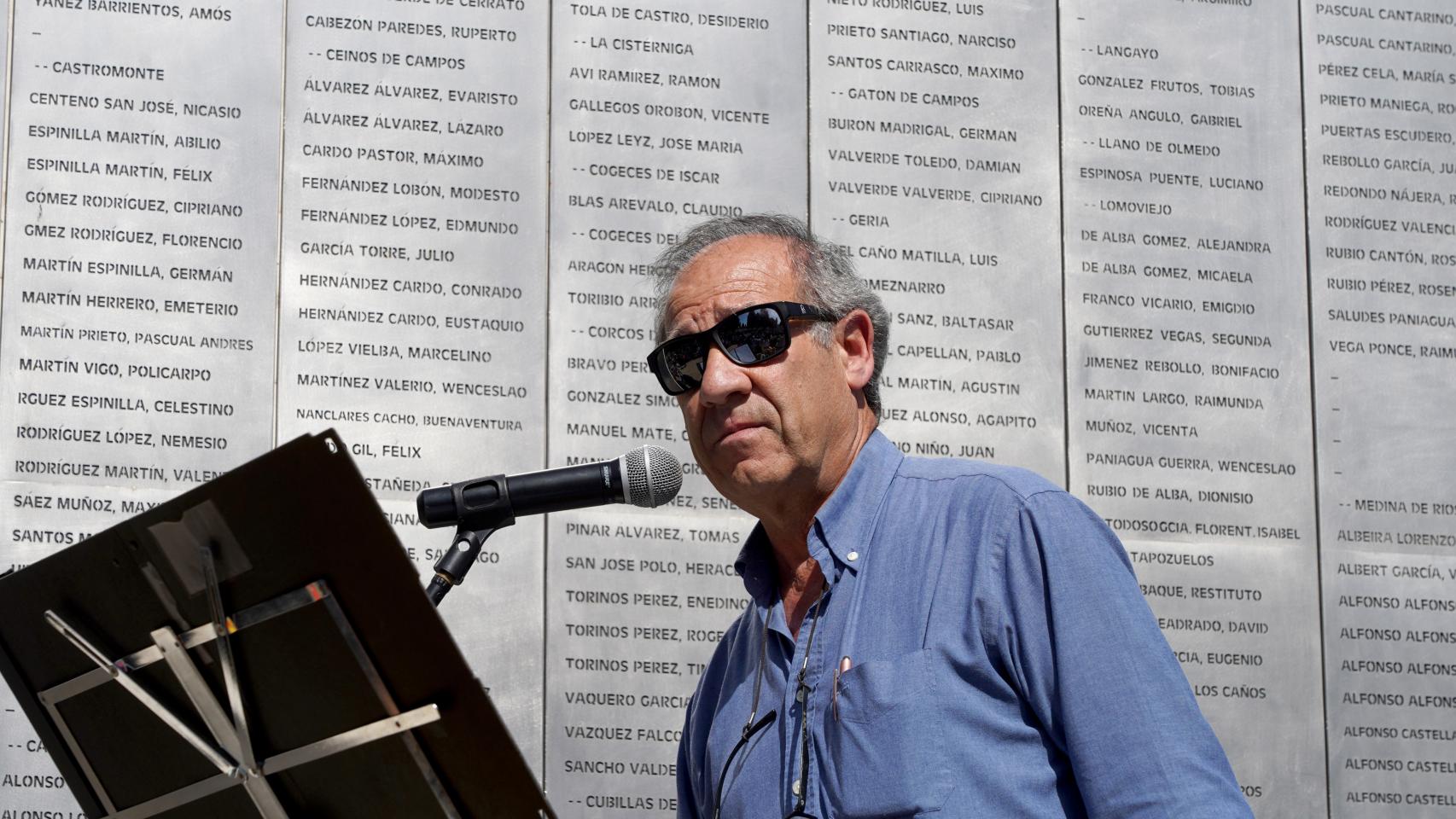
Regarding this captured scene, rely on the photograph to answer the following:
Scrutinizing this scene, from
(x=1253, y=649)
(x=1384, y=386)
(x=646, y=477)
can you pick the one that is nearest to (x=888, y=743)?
(x=646, y=477)

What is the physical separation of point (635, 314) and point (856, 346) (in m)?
1.81

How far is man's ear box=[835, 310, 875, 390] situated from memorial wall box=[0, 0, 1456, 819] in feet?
5.60

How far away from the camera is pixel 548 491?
261 cm

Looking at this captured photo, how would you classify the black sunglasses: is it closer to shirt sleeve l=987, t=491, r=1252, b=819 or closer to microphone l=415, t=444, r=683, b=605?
microphone l=415, t=444, r=683, b=605

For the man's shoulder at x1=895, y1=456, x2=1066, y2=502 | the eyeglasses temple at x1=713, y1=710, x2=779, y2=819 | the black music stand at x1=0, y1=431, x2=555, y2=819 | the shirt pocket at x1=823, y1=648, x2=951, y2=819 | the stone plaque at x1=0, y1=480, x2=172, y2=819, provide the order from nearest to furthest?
the black music stand at x1=0, y1=431, x2=555, y2=819 < the shirt pocket at x1=823, y1=648, x2=951, y2=819 < the man's shoulder at x1=895, y1=456, x2=1066, y2=502 < the eyeglasses temple at x1=713, y1=710, x2=779, y2=819 < the stone plaque at x1=0, y1=480, x2=172, y2=819

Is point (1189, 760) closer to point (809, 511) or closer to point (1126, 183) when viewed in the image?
point (809, 511)

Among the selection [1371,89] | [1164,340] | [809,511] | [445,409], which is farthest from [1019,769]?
[1371,89]

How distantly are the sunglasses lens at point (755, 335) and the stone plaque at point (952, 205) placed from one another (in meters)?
2.01

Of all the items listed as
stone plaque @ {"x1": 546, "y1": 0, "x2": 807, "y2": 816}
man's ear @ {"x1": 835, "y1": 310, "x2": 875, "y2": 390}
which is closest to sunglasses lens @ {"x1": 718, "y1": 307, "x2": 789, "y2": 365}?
man's ear @ {"x1": 835, "y1": 310, "x2": 875, "y2": 390}

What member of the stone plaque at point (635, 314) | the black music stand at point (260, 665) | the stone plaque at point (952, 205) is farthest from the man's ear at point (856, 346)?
the stone plaque at point (952, 205)

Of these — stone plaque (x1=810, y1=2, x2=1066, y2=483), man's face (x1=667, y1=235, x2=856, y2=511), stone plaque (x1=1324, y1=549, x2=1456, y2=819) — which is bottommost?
stone plaque (x1=1324, y1=549, x2=1456, y2=819)

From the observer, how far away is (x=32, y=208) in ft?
14.4

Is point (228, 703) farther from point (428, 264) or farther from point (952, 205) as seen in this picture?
point (952, 205)

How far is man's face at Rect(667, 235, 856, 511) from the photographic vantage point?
8.75ft
